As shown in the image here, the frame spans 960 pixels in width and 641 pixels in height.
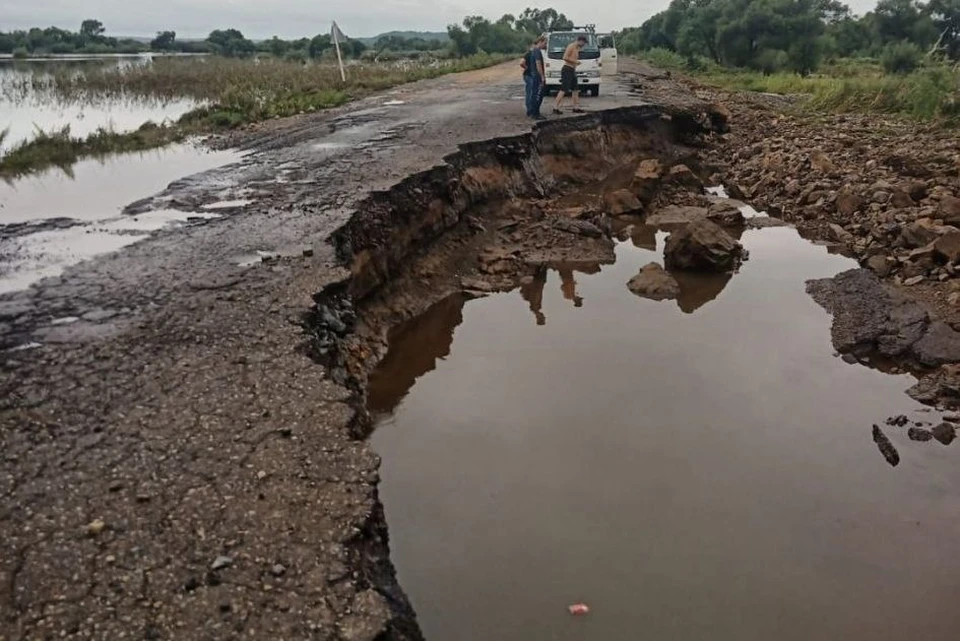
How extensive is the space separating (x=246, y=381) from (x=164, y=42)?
249ft

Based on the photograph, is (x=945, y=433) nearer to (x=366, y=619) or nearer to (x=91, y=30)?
(x=366, y=619)

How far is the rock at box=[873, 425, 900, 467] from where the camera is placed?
4754mm

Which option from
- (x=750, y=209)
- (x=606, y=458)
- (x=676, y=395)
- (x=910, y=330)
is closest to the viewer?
(x=606, y=458)

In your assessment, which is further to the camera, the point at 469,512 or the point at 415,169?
the point at 415,169

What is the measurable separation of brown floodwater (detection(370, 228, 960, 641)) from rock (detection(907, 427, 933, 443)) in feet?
0.31

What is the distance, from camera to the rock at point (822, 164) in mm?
11875

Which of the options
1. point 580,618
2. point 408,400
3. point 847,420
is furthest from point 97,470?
point 847,420

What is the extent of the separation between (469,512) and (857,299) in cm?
532

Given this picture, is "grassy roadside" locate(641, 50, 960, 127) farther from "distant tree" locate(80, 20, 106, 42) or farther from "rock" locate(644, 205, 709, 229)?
"distant tree" locate(80, 20, 106, 42)

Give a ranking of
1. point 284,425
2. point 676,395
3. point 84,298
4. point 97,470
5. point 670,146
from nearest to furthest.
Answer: point 97,470, point 284,425, point 84,298, point 676,395, point 670,146

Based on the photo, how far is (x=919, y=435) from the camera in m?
5.02

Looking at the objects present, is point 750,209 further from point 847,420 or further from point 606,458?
point 606,458

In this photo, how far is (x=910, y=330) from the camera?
21.1 ft

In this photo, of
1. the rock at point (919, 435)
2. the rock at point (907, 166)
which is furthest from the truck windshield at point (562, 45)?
the rock at point (919, 435)
